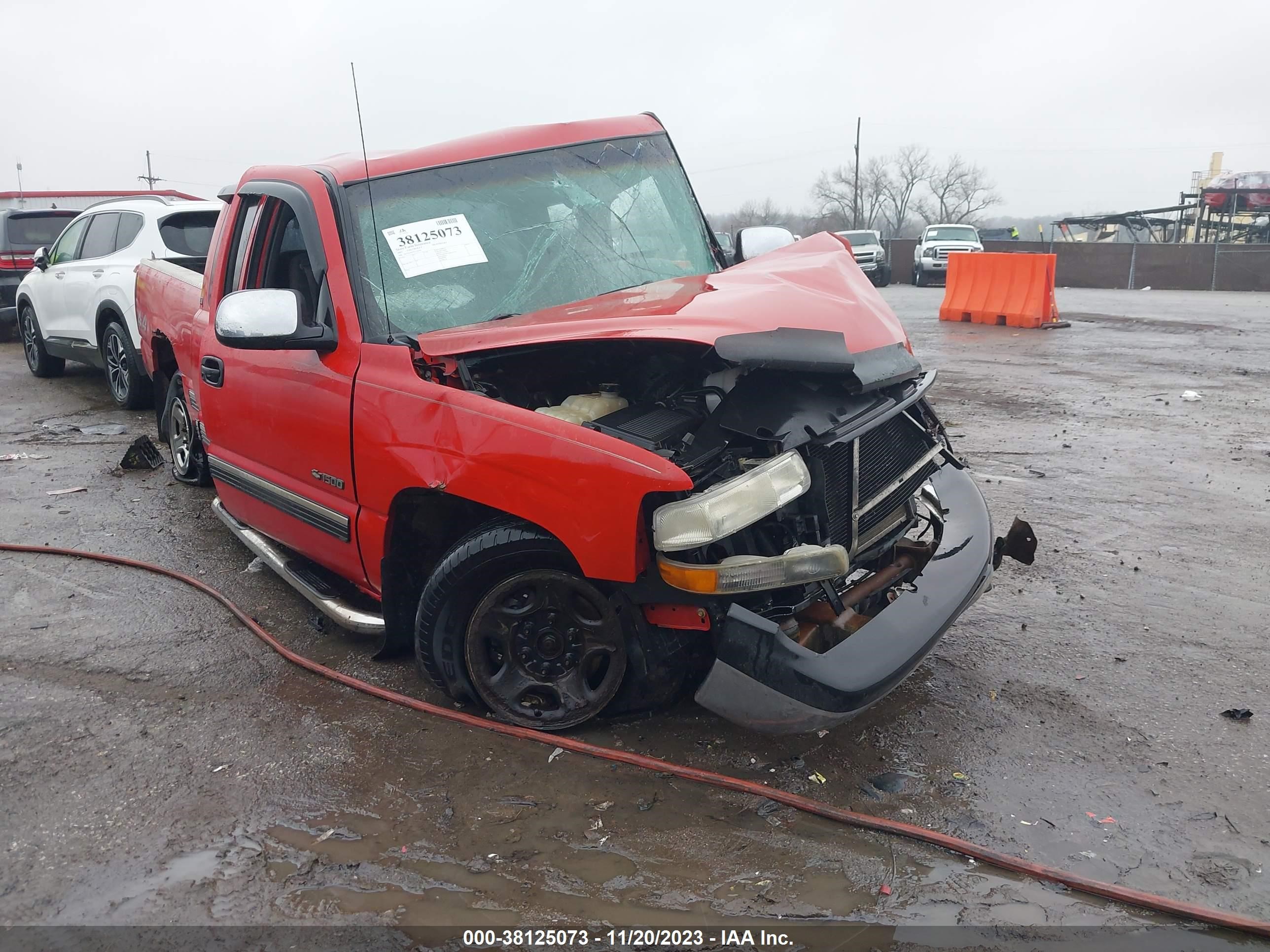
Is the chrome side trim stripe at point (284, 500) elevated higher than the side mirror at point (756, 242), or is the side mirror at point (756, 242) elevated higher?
the side mirror at point (756, 242)

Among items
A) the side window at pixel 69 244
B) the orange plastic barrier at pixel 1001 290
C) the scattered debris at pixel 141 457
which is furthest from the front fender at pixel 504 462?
the orange plastic barrier at pixel 1001 290

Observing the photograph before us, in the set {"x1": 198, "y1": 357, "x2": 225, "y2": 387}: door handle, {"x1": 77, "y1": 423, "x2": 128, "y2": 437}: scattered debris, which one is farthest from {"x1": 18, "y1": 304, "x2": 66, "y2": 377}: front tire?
{"x1": 198, "y1": 357, "x2": 225, "y2": 387}: door handle

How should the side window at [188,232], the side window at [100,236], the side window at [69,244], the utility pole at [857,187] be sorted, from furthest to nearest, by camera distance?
the utility pole at [857,187] < the side window at [69,244] < the side window at [100,236] < the side window at [188,232]

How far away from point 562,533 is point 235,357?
213 centimetres

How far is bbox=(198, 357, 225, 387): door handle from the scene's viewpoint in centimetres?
437

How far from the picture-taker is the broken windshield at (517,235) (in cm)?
355

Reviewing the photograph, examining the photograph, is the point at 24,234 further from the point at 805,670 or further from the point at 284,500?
the point at 805,670

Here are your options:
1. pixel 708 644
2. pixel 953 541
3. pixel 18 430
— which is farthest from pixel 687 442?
pixel 18 430

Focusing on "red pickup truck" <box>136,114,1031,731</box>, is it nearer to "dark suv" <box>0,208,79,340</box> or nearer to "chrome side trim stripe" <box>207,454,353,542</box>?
"chrome side trim stripe" <box>207,454,353,542</box>

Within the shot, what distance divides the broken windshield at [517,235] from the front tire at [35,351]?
9042 mm

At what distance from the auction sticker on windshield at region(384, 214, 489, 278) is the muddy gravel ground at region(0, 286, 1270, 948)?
1543mm

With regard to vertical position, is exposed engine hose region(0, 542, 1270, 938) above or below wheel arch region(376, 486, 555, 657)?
below

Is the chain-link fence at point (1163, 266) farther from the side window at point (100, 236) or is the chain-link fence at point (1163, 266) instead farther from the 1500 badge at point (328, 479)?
the 1500 badge at point (328, 479)

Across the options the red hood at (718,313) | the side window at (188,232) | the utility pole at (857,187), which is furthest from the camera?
the utility pole at (857,187)
